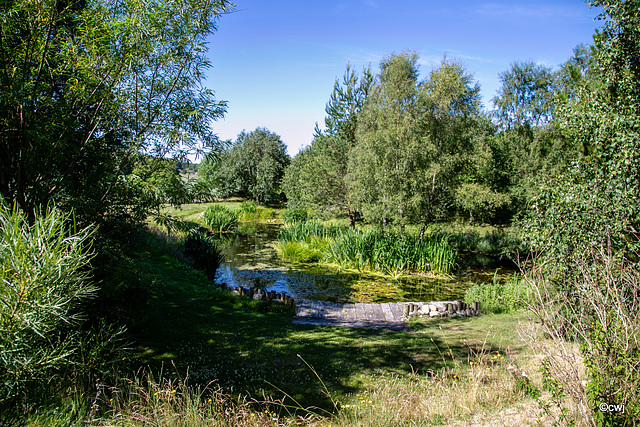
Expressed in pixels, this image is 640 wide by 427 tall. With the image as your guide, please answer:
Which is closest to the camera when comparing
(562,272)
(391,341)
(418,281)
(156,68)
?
(156,68)

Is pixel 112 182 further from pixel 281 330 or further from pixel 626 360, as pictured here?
pixel 626 360

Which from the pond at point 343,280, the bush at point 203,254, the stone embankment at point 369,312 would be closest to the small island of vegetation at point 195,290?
the stone embankment at point 369,312

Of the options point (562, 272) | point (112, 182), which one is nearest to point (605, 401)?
point (562, 272)

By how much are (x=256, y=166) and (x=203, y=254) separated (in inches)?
1064

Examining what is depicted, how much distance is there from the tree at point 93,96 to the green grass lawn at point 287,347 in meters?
1.67

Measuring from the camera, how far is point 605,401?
3018 mm

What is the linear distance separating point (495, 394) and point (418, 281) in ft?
30.3

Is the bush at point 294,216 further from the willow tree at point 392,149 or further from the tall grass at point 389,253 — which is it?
the tall grass at point 389,253

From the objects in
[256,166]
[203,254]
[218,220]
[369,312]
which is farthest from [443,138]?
[256,166]

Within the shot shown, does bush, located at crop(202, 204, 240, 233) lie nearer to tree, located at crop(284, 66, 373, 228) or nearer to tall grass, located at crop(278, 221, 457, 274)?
tree, located at crop(284, 66, 373, 228)

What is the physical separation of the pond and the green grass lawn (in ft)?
9.43

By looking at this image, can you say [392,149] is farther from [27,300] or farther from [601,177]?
[27,300]

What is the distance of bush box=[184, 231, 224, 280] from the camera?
1269cm

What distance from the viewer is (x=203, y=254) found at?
13.1 meters
